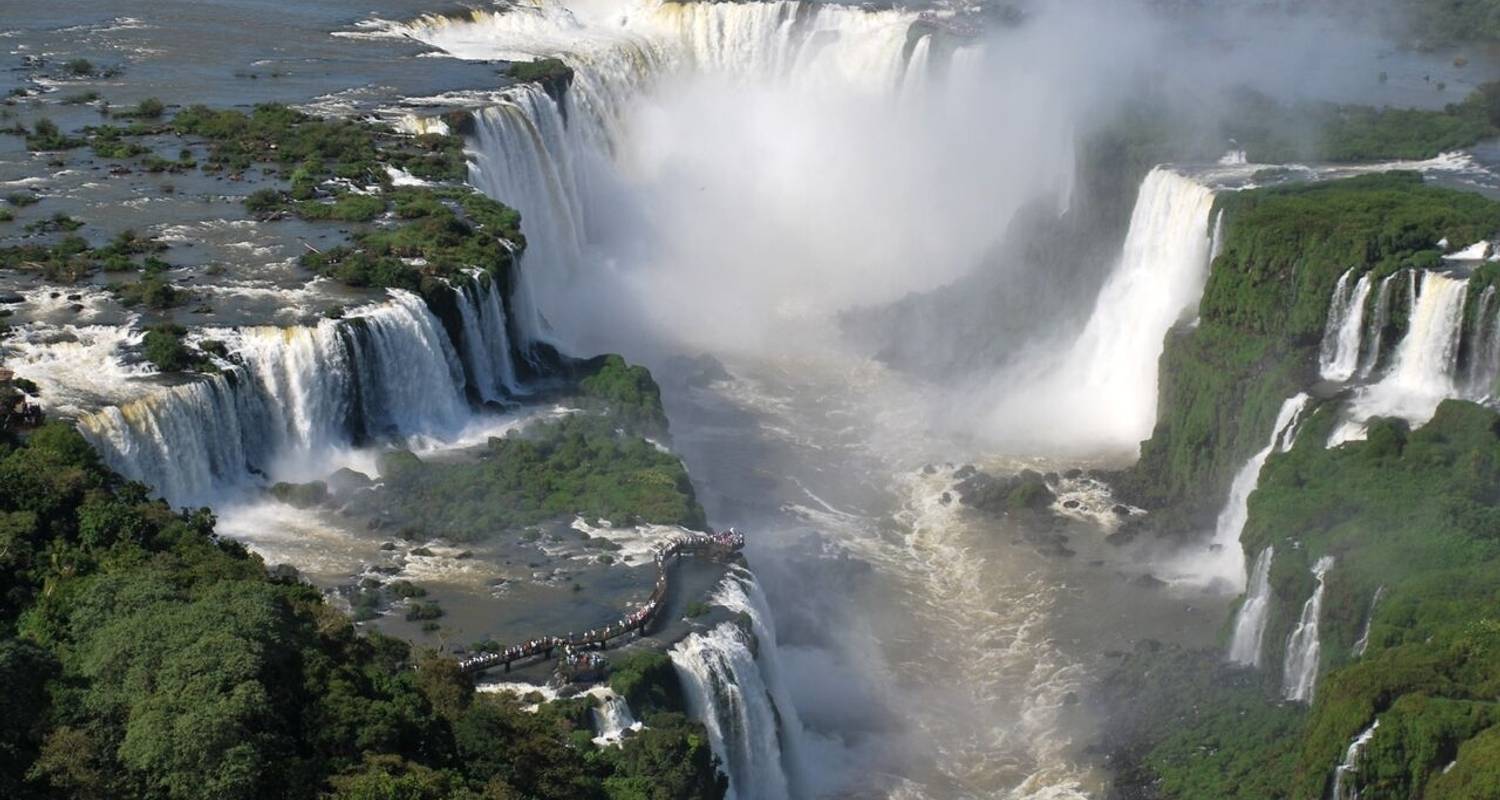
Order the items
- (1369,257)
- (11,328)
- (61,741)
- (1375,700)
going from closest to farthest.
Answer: (61,741) → (1375,700) → (11,328) → (1369,257)

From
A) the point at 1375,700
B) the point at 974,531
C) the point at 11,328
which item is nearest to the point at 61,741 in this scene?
the point at 11,328

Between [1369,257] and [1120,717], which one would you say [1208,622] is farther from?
[1369,257]

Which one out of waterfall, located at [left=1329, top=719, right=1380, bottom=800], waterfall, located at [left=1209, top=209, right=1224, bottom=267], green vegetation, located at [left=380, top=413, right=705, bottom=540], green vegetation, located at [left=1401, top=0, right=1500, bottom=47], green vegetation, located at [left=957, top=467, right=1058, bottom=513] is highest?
green vegetation, located at [left=1401, top=0, right=1500, bottom=47]

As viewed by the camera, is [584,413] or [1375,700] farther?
[584,413]

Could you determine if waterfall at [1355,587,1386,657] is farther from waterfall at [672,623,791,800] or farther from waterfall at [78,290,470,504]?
waterfall at [78,290,470,504]

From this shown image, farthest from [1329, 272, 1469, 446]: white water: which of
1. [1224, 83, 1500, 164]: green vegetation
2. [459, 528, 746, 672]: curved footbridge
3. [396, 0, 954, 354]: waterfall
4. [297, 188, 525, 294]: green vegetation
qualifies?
[396, 0, 954, 354]: waterfall
